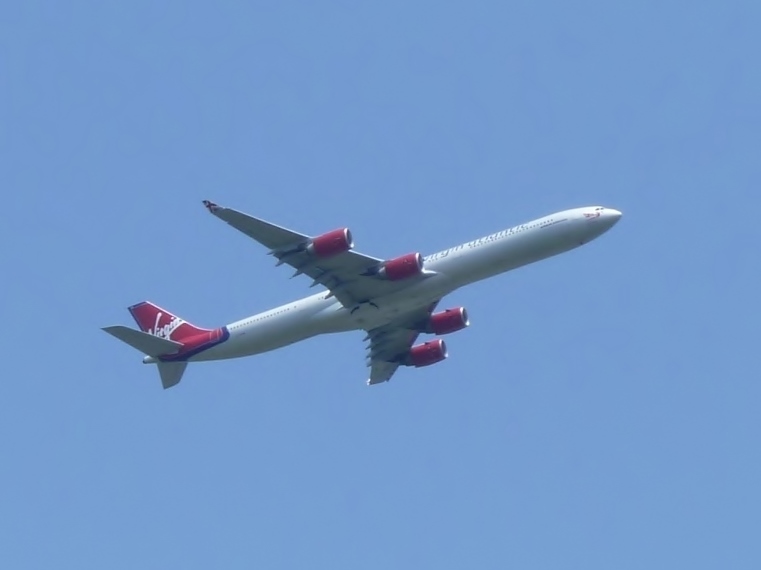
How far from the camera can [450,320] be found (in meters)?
76.2

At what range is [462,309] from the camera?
76.5 m

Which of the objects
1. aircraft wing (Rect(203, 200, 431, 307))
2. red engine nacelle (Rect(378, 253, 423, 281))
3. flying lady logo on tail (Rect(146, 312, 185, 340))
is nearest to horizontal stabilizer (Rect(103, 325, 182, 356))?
flying lady logo on tail (Rect(146, 312, 185, 340))

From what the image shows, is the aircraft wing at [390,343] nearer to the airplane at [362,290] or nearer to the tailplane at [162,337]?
the airplane at [362,290]

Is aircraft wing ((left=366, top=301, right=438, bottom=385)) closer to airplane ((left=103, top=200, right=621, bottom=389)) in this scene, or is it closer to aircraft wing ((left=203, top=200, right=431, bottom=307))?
airplane ((left=103, top=200, right=621, bottom=389))

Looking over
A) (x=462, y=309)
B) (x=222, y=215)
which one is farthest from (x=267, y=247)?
(x=462, y=309)

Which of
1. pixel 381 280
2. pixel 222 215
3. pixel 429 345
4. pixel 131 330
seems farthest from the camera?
pixel 429 345

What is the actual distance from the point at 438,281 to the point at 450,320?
7.42 m

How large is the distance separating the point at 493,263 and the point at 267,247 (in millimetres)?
10883

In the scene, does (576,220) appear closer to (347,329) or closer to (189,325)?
(347,329)

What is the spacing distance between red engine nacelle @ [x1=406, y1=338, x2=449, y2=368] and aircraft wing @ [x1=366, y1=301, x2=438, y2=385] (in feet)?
1.55

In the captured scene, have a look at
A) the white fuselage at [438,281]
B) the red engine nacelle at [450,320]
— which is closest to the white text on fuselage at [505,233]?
the white fuselage at [438,281]

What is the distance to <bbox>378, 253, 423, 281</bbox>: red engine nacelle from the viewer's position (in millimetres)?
68938

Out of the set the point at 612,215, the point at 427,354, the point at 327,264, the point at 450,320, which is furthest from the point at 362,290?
the point at 612,215

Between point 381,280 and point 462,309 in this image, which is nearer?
point 381,280
